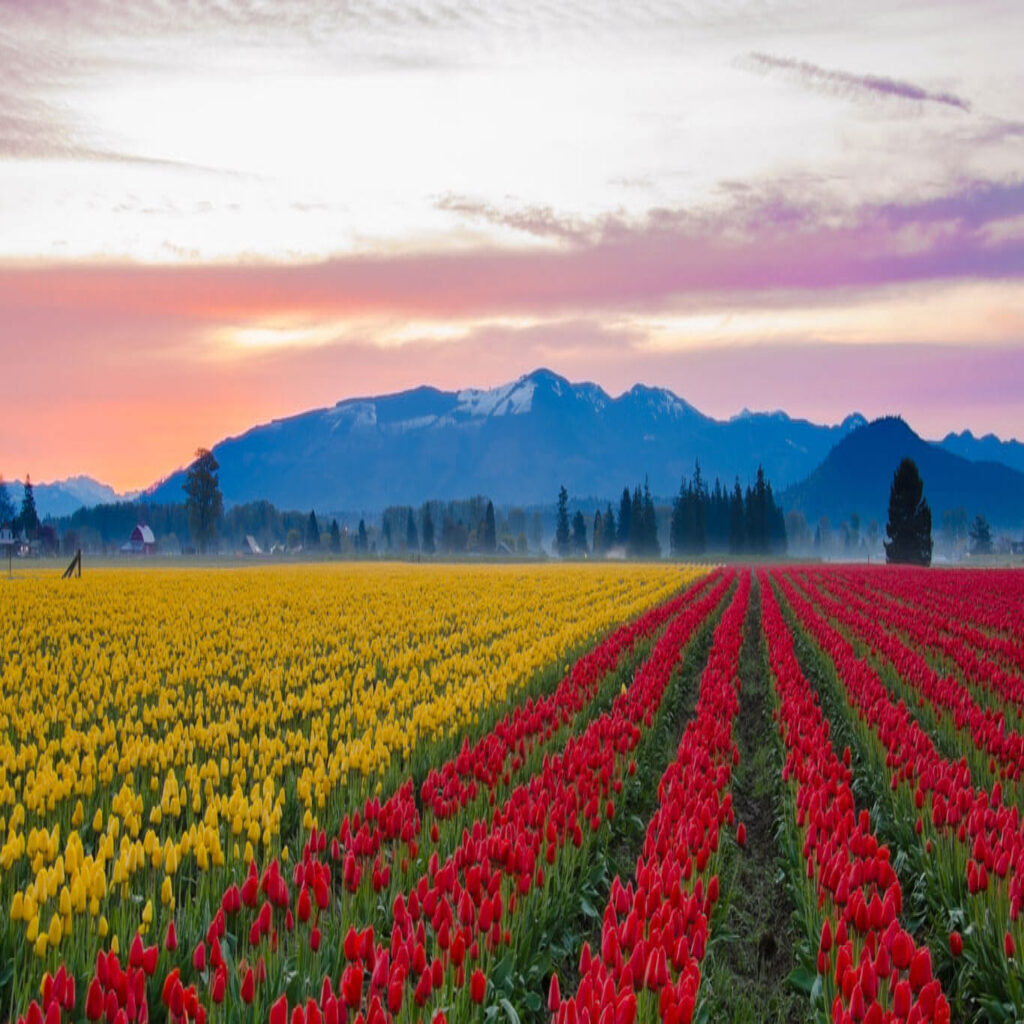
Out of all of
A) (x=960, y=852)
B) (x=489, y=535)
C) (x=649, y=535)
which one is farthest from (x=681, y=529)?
(x=960, y=852)

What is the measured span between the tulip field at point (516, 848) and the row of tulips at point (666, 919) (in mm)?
24

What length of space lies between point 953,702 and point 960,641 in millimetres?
8451

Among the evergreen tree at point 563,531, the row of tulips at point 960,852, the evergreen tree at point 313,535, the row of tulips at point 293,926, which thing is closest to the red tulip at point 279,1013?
the row of tulips at point 293,926

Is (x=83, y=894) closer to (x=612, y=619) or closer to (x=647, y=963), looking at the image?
(x=647, y=963)

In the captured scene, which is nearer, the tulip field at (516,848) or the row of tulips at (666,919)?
the row of tulips at (666,919)

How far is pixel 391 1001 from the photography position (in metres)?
4.12

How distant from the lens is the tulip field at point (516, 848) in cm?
458

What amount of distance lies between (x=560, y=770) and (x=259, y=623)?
16.7 m

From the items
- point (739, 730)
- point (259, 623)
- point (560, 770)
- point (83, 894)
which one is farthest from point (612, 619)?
point (83, 894)

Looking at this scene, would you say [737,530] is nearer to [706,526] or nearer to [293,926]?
[706,526]

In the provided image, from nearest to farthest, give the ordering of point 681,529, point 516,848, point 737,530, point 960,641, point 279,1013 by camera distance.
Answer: point 279,1013 < point 516,848 < point 960,641 < point 737,530 < point 681,529

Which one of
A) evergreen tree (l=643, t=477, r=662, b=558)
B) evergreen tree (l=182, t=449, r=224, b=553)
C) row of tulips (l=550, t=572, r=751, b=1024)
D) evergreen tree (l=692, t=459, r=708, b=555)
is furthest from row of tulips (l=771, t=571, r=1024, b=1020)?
evergreen tree (l=182, t=449, r=224, b=553)

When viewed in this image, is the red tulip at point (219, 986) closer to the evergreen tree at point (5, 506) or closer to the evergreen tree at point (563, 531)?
the evergreen tree at point (563, 531)

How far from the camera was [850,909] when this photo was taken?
533 cm
